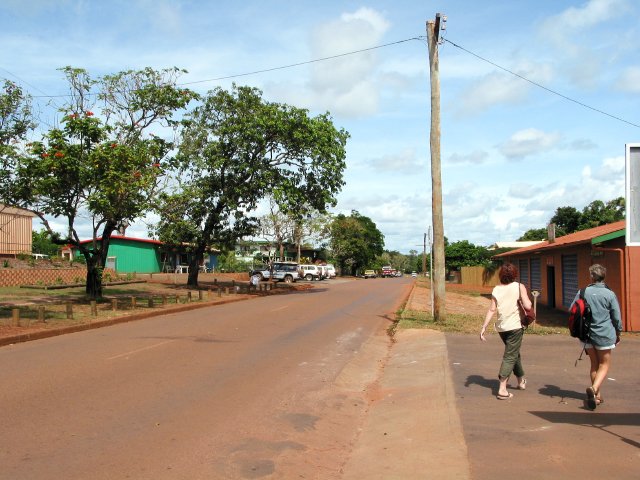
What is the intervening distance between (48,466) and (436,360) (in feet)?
22.2

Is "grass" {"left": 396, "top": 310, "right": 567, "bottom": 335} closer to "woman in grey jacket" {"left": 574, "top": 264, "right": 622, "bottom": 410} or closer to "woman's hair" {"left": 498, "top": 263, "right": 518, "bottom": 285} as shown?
"woman's hair" {"left": 498, "top": 263, "right": 518, "bottom": 285}

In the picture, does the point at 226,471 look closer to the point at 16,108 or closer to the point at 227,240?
the point at 16,108

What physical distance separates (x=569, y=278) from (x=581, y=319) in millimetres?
16865

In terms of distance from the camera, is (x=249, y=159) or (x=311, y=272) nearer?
(x=249, y=159)

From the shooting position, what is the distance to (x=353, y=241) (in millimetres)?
88375

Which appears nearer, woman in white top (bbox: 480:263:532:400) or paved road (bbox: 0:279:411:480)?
paved road (bbox: 0:279:411:480)

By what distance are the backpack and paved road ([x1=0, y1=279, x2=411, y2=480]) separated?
106 inches

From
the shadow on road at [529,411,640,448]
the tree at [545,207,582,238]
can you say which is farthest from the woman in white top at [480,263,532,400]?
the tree at [545,207,582,238]

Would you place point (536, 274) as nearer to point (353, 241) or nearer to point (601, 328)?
point (601, 328)

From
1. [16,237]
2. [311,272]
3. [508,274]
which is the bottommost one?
[311,272]

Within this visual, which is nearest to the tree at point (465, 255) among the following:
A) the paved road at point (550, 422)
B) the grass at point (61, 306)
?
the grass at point (61, 306)

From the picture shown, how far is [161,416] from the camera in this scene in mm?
6922

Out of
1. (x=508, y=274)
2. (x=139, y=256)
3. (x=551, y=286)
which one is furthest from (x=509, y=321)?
(x=139, y=256)

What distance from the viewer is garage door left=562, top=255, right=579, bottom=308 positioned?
71.1ft
